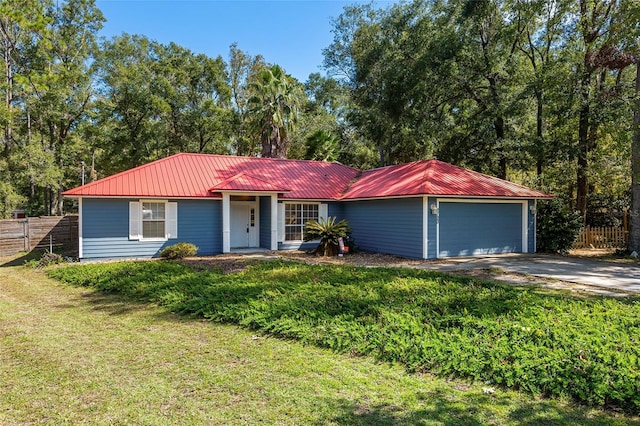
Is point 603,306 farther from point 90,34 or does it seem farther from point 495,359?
point 90,34

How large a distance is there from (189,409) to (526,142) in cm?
2084

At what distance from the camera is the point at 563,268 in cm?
1187

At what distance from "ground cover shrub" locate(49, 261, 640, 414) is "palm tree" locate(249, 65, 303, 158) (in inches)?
604

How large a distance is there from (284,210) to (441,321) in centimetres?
1173

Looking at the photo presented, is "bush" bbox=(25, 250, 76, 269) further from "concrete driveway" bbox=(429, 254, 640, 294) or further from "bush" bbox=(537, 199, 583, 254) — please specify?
"bush" bbox=(537, 199, 583, 254)

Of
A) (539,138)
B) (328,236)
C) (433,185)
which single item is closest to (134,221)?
(328,236)

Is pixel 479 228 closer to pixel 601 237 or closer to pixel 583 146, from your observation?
pixel 601 237

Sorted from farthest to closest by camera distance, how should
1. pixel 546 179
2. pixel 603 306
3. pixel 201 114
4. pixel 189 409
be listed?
pixel 201 114 < pixel 546 179 < pixel 603 306 < pixel 189 409

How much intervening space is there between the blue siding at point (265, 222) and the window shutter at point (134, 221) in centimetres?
479

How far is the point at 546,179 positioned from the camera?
20.2 metres

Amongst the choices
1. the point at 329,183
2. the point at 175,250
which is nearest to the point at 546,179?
the point at 329,183

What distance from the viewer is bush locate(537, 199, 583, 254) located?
15.7 m

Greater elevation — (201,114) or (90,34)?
(90,34)

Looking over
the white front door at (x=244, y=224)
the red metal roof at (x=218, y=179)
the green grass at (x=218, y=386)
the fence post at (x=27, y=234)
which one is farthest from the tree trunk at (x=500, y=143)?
the fence post at (x=27, y=234)
